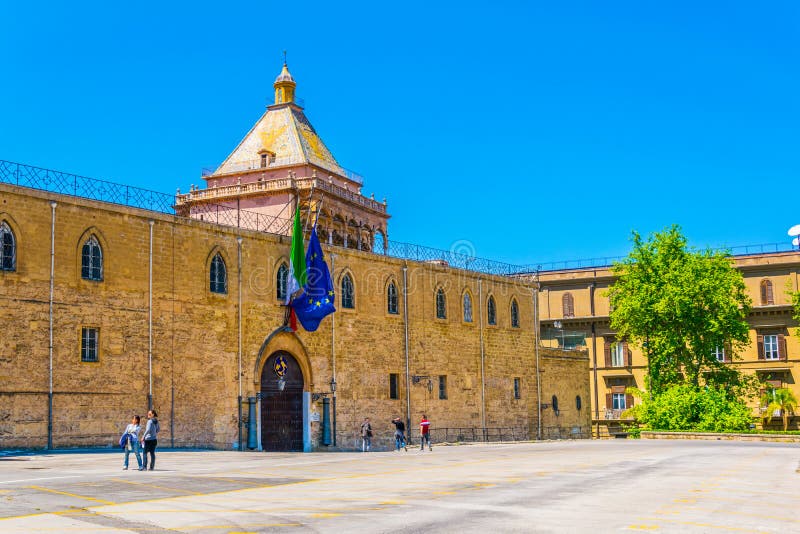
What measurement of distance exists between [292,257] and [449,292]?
480 inches

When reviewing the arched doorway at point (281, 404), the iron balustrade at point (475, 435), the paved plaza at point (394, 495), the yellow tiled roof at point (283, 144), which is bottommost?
the iron balustrade at point (475, 435)

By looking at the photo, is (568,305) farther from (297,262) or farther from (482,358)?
(297,262)

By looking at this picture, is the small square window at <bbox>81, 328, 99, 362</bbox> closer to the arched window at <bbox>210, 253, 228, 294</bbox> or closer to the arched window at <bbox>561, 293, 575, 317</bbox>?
the arched window at <bbox>210, 253, 228, 294</bbox>

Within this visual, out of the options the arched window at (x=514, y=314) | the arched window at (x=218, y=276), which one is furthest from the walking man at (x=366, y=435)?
the arched window at (x=514, y=314)

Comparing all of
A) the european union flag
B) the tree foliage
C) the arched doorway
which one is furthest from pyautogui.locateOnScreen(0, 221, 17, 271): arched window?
the tree foliage

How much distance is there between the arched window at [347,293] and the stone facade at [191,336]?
8.9 inches

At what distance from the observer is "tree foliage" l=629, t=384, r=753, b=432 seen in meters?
49.0

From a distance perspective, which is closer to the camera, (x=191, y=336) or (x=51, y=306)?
(x=51, y=306)

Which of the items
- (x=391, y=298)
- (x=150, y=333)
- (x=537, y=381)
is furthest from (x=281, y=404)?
(x=537, y=381)

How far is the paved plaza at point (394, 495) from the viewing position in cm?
1283

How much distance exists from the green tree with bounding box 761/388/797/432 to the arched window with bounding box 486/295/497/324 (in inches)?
864

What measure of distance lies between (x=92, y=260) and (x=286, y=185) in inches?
977

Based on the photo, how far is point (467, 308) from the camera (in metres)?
45.8

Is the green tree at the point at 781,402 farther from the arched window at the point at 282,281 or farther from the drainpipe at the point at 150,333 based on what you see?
the drainpipe at the point at 150,333
